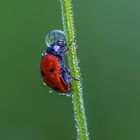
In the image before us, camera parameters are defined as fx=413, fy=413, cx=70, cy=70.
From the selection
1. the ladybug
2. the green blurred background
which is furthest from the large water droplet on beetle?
the green blurred background

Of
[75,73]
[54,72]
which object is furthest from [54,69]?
[75,73]

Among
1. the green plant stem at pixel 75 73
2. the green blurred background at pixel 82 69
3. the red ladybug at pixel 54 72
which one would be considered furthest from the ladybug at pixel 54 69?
the green blurred background at pixel 82 69

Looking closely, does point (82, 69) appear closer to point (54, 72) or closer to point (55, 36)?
point (54, 72)

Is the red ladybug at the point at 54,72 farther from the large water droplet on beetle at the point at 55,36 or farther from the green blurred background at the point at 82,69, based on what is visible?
the green blurred background at the point at 82,69

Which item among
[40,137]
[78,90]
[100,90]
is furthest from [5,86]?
[78,90]

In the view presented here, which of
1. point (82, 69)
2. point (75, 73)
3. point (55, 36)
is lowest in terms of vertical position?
point (75, 73)
